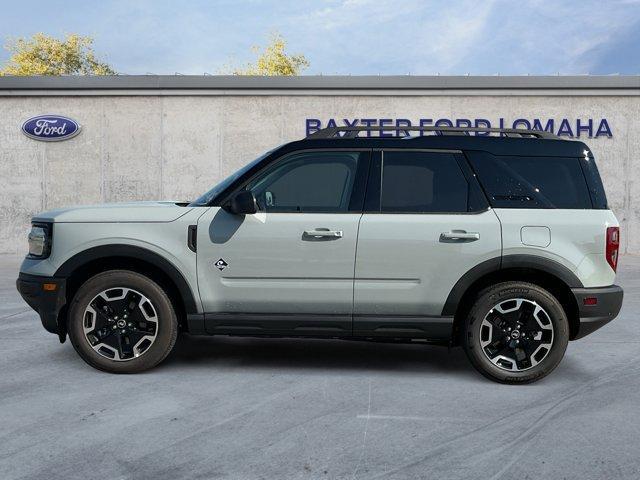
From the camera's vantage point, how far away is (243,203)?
504cm

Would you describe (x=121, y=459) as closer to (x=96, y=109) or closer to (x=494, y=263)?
(x=494, y=263)

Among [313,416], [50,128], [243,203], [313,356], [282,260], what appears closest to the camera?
[313,416]

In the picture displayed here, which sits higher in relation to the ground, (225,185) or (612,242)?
(225,185)

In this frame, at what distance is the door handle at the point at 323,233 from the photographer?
5.10m

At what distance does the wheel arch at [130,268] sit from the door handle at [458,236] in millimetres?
1901

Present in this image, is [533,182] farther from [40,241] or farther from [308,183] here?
[40,241]

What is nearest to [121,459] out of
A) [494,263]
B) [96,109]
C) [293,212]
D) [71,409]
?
[71,409]

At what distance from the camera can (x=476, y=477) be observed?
335 centimetres

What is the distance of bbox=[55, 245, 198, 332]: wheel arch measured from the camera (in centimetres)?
522

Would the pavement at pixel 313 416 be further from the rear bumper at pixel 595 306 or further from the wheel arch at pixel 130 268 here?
the wheel arch at pixel 130 268

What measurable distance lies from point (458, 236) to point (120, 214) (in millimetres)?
2536

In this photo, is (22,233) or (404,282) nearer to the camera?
(404,282)

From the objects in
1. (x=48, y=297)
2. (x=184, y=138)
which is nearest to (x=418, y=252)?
(x=48, y=297)

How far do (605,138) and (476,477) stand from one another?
47.0 ft
